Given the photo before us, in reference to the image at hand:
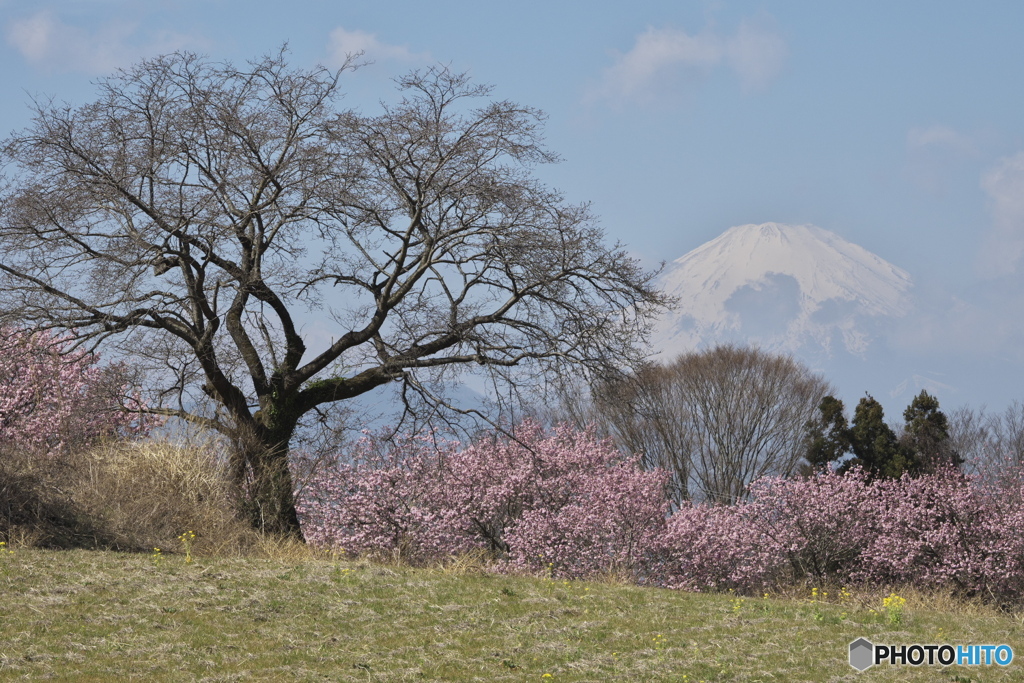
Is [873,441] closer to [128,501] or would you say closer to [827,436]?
[827,436]

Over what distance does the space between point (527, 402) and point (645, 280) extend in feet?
10.0

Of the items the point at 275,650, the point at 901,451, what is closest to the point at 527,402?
the point at 275,650

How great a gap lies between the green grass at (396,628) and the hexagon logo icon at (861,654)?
0.08 metres

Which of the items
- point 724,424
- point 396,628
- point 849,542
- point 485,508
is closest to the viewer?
point 396,628

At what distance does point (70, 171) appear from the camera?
14.6 meters

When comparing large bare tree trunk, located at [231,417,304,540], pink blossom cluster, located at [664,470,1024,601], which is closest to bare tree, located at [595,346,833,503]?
pink blossom cluster, located at [664,470,1024,601]

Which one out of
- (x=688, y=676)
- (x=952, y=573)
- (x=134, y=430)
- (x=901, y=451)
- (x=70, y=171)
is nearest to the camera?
(x=688, y=676)

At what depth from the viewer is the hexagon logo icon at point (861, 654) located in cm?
781

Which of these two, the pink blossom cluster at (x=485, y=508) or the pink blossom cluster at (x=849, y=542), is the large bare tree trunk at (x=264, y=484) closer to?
the pink blossom cluster at (x=485, y=508)

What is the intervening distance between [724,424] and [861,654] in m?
31.1

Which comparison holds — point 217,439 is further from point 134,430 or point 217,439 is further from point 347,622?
point 347,622

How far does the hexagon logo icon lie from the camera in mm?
7812

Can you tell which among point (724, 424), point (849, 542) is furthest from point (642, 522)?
point (724, 424)

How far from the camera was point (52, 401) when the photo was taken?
21.2m
